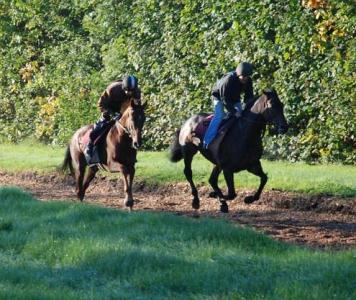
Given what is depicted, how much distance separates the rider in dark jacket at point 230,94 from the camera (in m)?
15.6

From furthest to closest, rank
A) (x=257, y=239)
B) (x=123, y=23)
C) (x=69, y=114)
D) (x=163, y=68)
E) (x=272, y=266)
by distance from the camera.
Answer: (x=69, y=114) < (x=123, y=23) < (x=163, y=68) < (x=257, y=239) < (x=272, y=266)

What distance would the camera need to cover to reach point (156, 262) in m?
9.92

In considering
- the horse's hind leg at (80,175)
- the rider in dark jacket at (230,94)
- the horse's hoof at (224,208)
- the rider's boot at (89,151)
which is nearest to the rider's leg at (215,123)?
the rider in dark jacket at (230,94)

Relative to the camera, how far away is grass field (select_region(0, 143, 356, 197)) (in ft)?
54.7

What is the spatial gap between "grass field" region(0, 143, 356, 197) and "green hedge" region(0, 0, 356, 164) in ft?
3.54

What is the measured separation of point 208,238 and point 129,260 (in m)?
1.68

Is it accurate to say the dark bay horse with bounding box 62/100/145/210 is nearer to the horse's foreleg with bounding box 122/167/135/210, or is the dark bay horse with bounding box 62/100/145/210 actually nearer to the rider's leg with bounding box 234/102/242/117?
the horse's foreleg with bounding box 122/167/135/210

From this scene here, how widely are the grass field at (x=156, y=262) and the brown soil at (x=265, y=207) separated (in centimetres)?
172

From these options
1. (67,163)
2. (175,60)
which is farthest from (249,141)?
(175,60)

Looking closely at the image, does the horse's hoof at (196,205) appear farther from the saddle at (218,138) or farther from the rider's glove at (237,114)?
the rider's glove at (237,114)

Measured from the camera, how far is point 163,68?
24.9 m

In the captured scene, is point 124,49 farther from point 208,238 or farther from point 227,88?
point 208,238

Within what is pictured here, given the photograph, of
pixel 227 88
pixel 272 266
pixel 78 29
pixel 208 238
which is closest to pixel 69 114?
pixel 78 29

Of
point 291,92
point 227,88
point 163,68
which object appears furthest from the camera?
point 163,68
